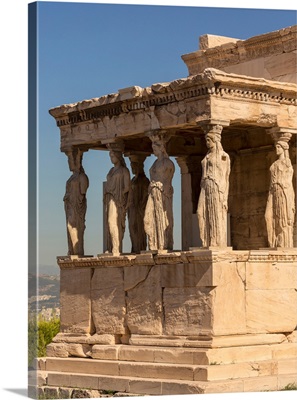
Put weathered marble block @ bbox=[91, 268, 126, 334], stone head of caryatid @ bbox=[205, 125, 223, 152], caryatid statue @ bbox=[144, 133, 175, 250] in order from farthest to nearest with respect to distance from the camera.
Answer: weathered marble block @ bbox=[91, 268, 126, 334] < caryatid statue @ bbox=[144, 133, 175, 250] < stone head of caryatid @ bbox=[205, 125, 223, 152]

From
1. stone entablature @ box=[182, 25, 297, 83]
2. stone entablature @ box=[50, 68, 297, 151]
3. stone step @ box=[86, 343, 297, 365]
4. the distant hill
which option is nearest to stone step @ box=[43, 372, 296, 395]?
stone step @ box=[86, 343, 297, 365]

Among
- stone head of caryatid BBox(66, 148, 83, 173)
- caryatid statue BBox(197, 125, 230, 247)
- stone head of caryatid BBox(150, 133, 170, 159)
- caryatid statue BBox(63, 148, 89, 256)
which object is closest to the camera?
caryatid statue BBox(197, 125, 230, 247)

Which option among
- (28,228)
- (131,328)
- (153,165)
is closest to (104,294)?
(131,328)

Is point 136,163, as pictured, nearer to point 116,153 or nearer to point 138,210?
point 138,210

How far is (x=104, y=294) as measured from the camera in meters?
19.1

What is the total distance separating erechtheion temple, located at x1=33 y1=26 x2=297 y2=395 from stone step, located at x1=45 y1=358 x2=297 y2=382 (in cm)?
2

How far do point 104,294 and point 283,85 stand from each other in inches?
160

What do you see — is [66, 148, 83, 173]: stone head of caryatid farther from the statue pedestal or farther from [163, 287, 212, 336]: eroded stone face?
[163, 287, 212, 336]: eroded stone face

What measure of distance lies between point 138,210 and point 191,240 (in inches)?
43.0

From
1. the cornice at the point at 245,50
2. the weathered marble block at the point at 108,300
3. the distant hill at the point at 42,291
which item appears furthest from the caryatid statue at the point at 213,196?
the cornice at the point at 245,50

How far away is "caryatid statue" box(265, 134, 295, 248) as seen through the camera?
1852cm

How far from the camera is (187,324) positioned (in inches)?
691

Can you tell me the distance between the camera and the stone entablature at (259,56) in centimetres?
1977

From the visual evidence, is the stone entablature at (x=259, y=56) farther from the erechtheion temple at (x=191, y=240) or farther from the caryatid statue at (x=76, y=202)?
the caryatid statue at (x=76, y=202)
